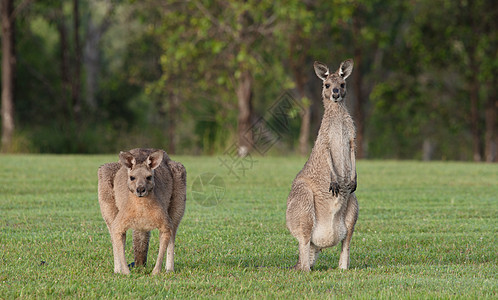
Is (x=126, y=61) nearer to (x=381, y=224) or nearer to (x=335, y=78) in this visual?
(x=381, y=224)

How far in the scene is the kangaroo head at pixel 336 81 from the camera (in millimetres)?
6801

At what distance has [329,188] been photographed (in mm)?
6645

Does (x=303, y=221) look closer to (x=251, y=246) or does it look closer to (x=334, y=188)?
(x=334, y=188)

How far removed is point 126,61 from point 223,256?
2818cm

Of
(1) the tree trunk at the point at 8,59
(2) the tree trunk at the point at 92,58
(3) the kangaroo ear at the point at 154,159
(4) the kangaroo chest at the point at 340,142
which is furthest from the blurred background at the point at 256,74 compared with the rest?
(3) the kangaroo ear at the point at 154,159

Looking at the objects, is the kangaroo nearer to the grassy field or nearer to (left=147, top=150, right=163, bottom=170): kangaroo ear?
(left=147, top=150, right=163, bottom=170): kangaroo ear

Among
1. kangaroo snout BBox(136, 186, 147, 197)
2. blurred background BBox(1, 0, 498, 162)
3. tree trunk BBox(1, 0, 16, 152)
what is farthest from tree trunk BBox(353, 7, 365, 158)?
kangaroo snout BBox(136, 186, 147, 197)

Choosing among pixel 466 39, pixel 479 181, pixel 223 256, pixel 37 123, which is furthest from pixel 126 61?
pixel 223 256

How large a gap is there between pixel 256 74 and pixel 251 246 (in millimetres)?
16268

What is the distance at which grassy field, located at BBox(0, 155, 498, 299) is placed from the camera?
589 cm

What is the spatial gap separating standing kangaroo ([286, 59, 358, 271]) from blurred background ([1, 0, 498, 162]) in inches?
532

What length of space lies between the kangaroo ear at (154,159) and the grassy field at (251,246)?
36.5 inches

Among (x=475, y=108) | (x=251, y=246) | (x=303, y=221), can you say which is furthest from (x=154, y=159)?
(x=475, y=108)

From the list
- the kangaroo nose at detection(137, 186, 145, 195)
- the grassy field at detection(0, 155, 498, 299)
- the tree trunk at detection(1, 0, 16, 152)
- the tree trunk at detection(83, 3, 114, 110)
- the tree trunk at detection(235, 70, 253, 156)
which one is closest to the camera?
the grassy field at detection(0, 155, 498, 299)
